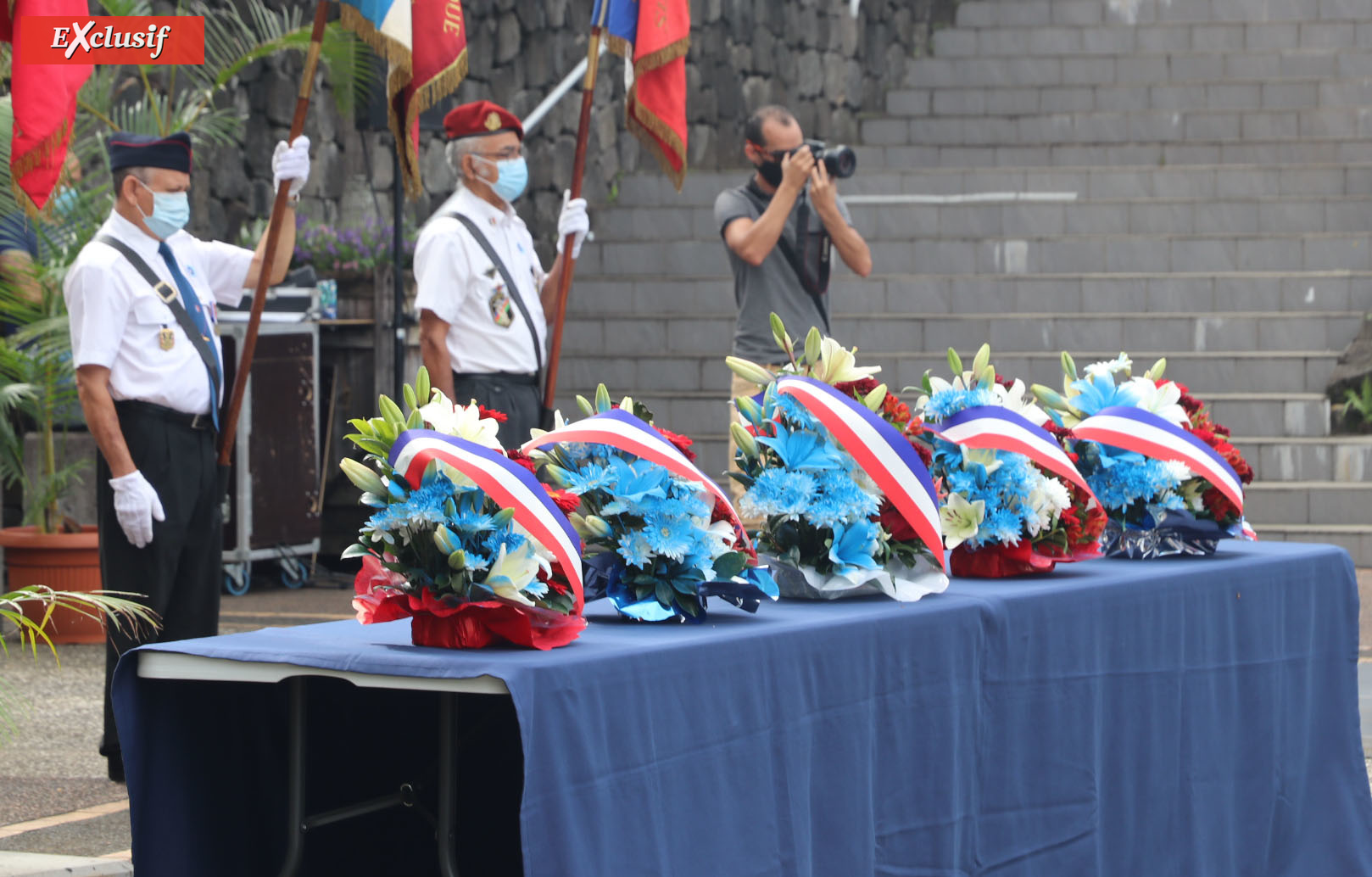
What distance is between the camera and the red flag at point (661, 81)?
5.97 meters

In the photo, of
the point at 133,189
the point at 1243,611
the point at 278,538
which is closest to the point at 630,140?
the point at 278,538

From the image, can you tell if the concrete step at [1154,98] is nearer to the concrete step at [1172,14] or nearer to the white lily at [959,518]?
the concrete step at [1172,14]

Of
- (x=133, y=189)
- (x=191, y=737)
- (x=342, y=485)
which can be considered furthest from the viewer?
(x=342, y=485)

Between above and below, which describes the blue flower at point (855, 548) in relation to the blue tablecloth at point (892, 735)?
above

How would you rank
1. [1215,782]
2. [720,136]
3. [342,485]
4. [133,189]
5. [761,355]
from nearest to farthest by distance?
[1215,782] < [133,189] < [761,355] < [342,485] < [720,136]

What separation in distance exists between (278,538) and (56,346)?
6.27 ft

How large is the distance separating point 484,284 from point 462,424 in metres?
2.93

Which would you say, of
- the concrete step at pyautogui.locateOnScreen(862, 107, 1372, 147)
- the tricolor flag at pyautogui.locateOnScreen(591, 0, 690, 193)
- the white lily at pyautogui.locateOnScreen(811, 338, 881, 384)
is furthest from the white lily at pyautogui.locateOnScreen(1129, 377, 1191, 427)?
the concrete step at pyautogui.locateOnScreen(862, 107, 1372, 147)

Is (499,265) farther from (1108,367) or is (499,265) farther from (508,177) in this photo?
(1108,367)

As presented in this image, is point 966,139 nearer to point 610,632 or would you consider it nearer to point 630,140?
point 630,140

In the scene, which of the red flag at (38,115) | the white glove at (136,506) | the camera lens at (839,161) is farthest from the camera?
the camera lens at (839,161)

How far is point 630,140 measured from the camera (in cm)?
1395

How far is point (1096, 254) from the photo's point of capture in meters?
12.1

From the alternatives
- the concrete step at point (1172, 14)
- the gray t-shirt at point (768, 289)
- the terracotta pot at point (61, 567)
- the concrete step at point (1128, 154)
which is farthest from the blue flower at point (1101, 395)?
the concrete step at point (1172, 14)
